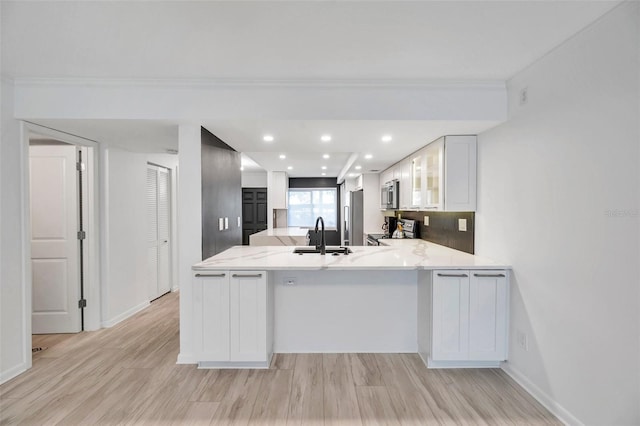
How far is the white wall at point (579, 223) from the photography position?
60.7 inches

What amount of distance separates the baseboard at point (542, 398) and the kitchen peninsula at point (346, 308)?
0.11 metres

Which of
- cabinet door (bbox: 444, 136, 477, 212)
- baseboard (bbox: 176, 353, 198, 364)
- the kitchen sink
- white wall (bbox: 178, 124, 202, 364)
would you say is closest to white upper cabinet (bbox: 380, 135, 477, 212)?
cabinet door (bbox: 444, 136, 477, 212)

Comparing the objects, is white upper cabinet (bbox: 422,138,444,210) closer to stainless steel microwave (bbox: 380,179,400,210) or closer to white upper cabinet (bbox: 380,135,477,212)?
white upper cabinet (bbox: 380,135,477,212)

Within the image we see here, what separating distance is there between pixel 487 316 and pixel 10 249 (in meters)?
3.90

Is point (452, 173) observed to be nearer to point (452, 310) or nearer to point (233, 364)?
point (452, 310)

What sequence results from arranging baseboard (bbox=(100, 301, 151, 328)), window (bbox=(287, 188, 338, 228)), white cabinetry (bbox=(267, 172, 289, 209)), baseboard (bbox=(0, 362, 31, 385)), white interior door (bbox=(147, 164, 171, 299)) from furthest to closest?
window (bbox=(287, 188, 338, 228))
white cabinetry (bbox=(267, 172, 289, 209))
white interior door (bbox=(147, 164, 171, 299))
baseboard (bbox=(100, 301, 151, 328))
baseboard (bbox=(0, 362, 31, 385))

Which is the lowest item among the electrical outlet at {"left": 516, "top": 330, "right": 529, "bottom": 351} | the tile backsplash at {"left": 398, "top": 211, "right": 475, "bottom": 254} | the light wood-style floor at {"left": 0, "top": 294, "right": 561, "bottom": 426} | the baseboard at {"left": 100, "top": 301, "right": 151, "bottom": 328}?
the light wood-style floor at {"left": 0, "top": 294, "right": 561, "bottom": 426}

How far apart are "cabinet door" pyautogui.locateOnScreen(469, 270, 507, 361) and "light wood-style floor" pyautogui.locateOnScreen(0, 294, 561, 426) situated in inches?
7.9

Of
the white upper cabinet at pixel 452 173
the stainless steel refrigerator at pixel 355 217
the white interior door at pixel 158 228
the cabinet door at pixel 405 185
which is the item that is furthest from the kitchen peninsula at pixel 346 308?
the stainless steel refrigerator at pixel 355 217

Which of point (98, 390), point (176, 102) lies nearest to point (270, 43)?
point (176, 102)

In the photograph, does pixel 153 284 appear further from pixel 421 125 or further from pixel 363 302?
pixel 421 125

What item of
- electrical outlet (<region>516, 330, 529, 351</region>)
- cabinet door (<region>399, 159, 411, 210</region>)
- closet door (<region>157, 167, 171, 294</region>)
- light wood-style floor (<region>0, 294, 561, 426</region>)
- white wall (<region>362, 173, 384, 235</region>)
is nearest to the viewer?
light wood-style floor (<region>0, 294, 561, 426</region>)

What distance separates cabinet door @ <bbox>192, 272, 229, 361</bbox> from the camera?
2496mm

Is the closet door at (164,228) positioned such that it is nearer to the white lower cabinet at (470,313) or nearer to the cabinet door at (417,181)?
the cabinet door at (417,181)
